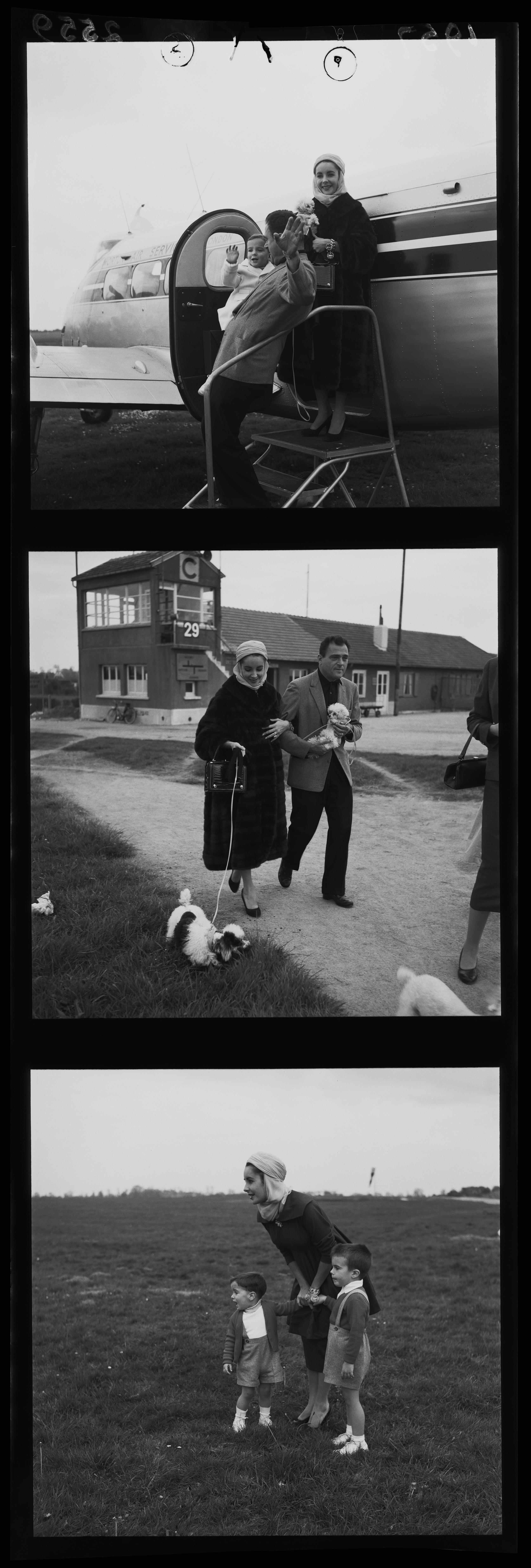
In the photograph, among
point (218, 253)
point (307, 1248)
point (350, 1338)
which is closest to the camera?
point (350, 1338)

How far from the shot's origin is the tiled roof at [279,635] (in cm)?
341

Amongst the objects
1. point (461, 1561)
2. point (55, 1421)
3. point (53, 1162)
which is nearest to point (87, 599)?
point (53, 1162)

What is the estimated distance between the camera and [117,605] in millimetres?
3477

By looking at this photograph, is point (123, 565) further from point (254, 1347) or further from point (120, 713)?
point (254, 1347)

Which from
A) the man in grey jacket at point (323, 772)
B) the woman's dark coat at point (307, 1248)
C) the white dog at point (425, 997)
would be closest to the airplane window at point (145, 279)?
the man in grey jacket at point (323, 772)

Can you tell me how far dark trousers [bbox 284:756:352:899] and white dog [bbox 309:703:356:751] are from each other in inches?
2.2

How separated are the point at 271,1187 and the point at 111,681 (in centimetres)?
181

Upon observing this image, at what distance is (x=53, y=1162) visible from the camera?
342 cm

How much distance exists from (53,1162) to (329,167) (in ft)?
11.3

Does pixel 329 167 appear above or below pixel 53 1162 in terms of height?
above

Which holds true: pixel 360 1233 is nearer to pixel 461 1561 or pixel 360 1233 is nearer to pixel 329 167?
pixel 461 1561

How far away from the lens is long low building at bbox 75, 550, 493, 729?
3414mm

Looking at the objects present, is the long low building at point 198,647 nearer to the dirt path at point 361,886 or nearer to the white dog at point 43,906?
the dirt path at point 361,886

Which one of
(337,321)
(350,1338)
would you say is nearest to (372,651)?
(337,321)
